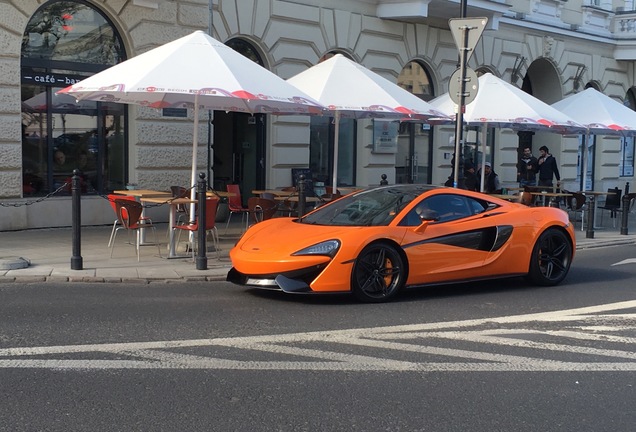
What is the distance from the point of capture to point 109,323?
24.3 feet

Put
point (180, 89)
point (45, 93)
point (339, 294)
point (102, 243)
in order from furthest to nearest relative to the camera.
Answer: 1. point (45, 93)
2. point (102, 243)
3. point (180, 89)
4. point (339, 294)

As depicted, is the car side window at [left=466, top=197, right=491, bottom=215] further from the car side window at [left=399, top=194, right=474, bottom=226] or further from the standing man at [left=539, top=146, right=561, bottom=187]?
the standing man at [left=539, top=146, right=561, bottom=187]

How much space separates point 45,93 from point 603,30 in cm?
2110

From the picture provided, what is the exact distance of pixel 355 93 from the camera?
44.9 ft

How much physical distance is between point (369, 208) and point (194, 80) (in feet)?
10.7

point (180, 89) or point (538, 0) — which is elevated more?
point (538, 0)

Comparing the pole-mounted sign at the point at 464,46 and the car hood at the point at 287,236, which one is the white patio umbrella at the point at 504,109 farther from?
the car hood at the point at 287,236

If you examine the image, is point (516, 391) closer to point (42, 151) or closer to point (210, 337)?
point (210, 337)

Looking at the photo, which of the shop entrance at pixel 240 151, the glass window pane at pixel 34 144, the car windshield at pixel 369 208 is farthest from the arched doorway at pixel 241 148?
the car windshield at pixel 369 208

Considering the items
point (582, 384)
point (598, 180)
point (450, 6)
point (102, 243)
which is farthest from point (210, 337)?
point (598, 180)

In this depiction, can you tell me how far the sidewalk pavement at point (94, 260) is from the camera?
991 cm

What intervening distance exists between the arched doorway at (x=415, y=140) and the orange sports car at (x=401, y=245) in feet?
38.4

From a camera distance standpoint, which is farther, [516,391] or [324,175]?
[324,175]

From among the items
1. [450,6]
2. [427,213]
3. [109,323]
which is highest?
[450,6]
